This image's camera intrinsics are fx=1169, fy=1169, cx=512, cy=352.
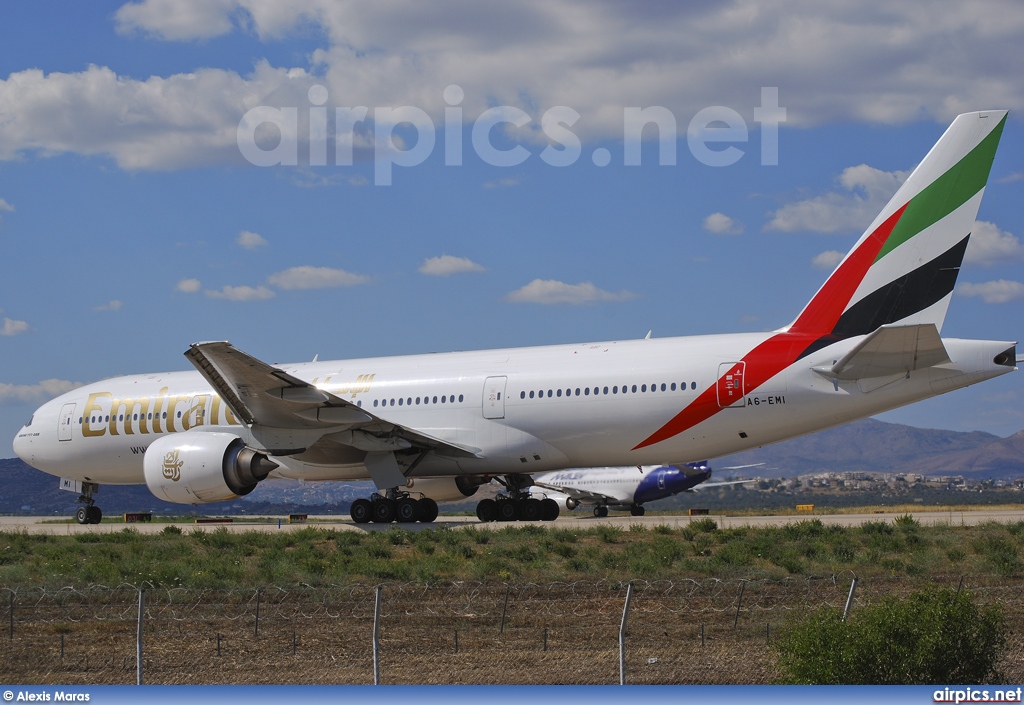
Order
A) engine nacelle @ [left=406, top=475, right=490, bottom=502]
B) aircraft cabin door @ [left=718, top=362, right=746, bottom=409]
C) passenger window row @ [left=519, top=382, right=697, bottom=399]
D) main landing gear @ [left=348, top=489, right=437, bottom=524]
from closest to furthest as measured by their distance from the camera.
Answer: aircraft cabin door @ [left=718, top=362, right=746, bottom=409], passenger window row @ [left=519, top=382, right=697, bottom=399], main landing gear @ [left=348, top=489, right=437, bottom=524], engine nacelle @ [left=406, top=475, right=490, bottom=502]

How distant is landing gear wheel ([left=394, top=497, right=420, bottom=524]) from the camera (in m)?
24.4

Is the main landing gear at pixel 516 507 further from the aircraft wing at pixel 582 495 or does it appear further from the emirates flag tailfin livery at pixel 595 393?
the aircraft wing at pixel 582 495

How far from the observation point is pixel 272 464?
2427 cm

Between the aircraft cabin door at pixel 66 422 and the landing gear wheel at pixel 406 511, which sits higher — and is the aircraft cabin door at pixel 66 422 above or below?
above

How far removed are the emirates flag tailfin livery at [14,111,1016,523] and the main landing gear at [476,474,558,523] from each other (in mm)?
34

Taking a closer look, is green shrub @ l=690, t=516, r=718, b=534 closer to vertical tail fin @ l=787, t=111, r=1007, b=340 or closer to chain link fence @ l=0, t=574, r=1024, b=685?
vertical tail fin @ l=787, t=111, r=1007, b=340

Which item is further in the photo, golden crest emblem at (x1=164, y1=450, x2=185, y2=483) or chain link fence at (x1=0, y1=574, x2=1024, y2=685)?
golden crest emblem at (x1=164, y1=450, x2=185, y2=483)

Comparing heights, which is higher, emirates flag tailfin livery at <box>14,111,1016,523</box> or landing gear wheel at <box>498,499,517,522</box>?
emirates flag tailfin livery at <box>14,111,1016,523</box>

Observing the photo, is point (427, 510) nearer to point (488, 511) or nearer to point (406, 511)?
point (406, 511)

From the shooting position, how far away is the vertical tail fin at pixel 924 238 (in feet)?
69.8

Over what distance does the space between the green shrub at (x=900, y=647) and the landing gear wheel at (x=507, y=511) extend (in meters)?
17.2

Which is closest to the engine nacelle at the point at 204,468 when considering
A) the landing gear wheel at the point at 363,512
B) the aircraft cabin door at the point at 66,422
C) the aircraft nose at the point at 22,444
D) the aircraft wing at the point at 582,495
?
the landing gear wheel at the point at 363,512

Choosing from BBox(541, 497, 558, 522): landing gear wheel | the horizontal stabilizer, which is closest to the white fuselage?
the horizontal stabilizer

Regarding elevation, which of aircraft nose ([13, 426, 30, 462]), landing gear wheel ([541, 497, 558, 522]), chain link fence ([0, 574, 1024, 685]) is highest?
aircraft nose ([13, 426, 30, 462])
